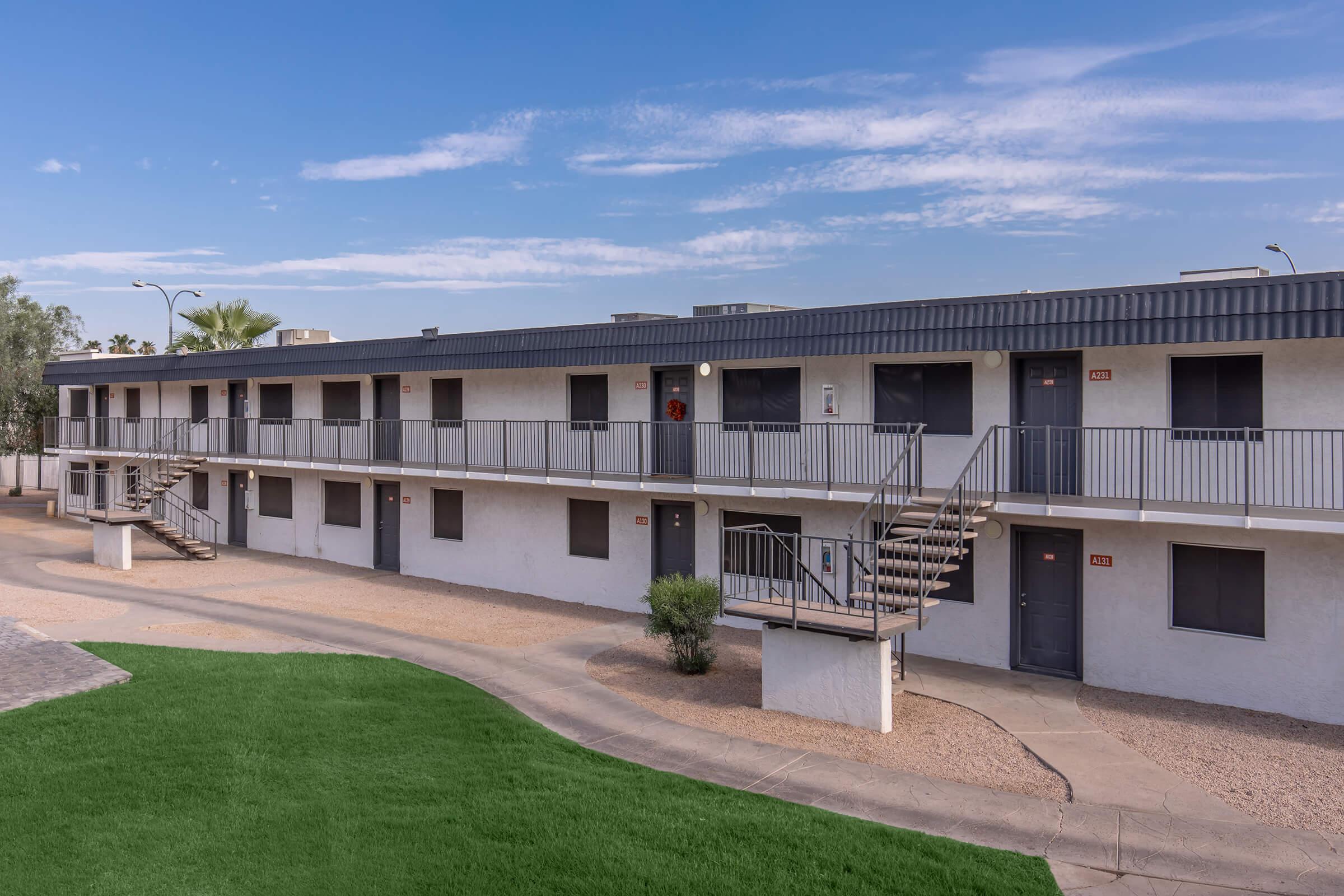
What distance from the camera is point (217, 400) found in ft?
100

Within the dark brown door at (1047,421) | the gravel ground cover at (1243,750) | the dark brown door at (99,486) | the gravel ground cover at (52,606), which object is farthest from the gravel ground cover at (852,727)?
the dark brown door at (99,486)

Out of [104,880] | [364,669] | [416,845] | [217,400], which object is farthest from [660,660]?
[217,400]

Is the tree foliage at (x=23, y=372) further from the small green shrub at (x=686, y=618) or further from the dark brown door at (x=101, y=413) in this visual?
the small green shrub at (x=686, y=618)

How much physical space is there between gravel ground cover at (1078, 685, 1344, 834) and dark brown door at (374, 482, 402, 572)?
1676 cm

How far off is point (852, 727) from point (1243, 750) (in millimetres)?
4604

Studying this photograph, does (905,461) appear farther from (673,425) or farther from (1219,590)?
(673,425)

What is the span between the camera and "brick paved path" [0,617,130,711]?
528 inches

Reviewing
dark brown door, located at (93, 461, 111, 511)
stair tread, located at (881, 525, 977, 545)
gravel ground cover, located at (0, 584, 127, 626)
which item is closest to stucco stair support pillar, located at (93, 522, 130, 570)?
gravel ground cover, located at (0, 584, 127, 626)

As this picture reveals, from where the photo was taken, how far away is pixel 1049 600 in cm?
1557

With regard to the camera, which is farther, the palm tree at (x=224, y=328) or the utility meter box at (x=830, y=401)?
the palm tree at (x=224, y=328)

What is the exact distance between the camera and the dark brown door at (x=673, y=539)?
19.8 meters

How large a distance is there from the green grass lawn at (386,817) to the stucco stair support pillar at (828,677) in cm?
308

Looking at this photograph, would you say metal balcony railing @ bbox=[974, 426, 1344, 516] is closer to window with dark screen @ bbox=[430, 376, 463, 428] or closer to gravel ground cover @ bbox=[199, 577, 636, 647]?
gravel ground cover @ bbox=[199, 577, 636, 647]

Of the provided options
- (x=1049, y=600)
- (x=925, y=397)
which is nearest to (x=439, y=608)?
(x=925, y=397)
